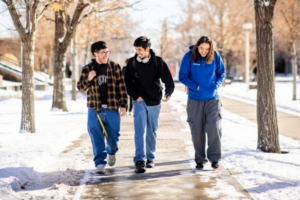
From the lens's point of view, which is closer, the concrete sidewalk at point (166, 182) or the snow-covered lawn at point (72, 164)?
the concrete sidewalk at point (166, 182)

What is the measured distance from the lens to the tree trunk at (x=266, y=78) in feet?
22.8

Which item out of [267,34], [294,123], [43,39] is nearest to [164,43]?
[43,39]

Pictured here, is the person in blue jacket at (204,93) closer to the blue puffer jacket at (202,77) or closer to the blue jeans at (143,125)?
the blue puffer jacket at (202,77)

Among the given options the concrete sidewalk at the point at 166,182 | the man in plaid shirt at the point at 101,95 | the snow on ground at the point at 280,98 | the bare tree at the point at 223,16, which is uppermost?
the bare tree at the point at 223,16

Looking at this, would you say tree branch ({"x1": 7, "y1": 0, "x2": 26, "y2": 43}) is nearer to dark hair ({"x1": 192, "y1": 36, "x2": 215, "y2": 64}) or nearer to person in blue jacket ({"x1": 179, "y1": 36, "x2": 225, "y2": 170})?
person in blue jacket ({"x1": 179, "y1": 36, "x2": 225, "y2": 170})

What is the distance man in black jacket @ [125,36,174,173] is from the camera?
5.84m

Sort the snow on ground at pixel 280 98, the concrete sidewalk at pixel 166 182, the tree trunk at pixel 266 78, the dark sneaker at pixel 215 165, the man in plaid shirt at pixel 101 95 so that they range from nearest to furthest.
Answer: the concrete sidewalk at pixel 166 182, the man in plaid shirt at pixel 101 95, the dark sneaker at pixel 215 165, the tree trunk at pixel 266 78, the snow on ground at pixel 280 98

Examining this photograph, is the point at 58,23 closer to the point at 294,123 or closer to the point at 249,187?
the point at 294,123

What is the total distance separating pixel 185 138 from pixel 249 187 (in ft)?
13.2

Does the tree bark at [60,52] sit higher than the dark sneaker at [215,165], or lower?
higher

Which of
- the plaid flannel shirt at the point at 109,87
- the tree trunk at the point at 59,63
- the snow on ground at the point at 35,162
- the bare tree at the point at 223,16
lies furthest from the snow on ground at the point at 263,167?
the bare tree at the point at 223,16

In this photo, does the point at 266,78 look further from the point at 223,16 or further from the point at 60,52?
the point at 223,16

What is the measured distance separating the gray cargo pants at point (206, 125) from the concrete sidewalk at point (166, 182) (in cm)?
24

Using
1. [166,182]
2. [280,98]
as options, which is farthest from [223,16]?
[166,182]
